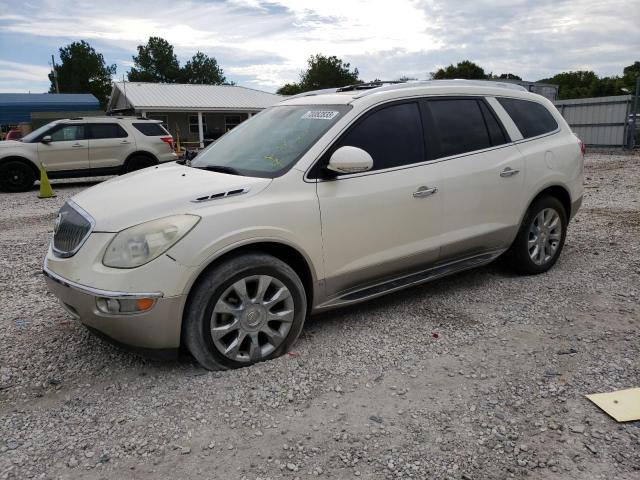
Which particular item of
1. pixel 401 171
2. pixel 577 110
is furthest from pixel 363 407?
pixel 577 110

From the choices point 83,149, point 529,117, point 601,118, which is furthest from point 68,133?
point 601,118

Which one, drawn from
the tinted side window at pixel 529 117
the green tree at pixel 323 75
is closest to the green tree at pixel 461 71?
the green tree at pixel 323 75

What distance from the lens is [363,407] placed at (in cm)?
296

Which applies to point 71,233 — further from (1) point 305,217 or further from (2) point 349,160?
(2) point 349,160

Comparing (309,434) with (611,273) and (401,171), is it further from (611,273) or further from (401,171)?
(611,273)

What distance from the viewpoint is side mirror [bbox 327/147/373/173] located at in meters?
3.45

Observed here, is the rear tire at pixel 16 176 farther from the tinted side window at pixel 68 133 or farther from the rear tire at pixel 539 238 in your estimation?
the rear tire at pixel 539 238

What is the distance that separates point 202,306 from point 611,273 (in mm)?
4049

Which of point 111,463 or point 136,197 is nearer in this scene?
point 111,463

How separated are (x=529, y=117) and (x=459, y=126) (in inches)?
40.0

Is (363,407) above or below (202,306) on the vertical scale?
below

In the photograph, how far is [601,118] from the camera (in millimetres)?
19750

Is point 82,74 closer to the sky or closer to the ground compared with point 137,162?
closer to the sky

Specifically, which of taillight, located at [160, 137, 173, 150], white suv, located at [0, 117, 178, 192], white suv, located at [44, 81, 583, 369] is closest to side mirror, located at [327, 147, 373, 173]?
white suv, located at [44, 81, 583, 369]
